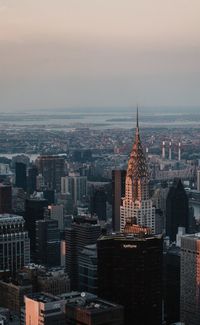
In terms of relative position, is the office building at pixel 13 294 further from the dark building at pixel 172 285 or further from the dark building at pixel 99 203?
the dark building at pixel 99 203

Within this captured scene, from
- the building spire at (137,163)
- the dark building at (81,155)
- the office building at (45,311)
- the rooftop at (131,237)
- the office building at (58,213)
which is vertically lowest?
the office building at (45,311)

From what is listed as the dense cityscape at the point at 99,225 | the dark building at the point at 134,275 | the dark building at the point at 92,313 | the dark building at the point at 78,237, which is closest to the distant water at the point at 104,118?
the dense cityscape at the point at 99,225

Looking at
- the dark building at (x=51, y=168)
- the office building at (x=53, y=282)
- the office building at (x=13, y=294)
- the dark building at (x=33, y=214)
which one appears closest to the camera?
the office building at (x=13, y=294)

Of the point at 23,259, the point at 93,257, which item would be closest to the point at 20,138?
the point at 23,259

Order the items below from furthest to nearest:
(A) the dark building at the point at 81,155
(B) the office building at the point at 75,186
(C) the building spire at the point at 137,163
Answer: (A) the dark building at the point at 81,155 → (B) the office building at the point at 75,186 → (C) the building spire at the point at 137,163

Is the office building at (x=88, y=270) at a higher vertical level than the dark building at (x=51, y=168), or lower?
lower

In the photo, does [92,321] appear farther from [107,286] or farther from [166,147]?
[166,147]

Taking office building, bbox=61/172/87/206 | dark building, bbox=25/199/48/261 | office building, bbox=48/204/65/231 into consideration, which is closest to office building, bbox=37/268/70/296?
dark building, bbox=25/199/48/261

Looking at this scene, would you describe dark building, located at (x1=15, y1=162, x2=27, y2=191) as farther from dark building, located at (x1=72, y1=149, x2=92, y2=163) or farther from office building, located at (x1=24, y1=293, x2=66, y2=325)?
office building, located at (x1=24, y1=293, x2=66, y2=325)
